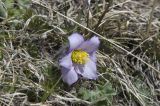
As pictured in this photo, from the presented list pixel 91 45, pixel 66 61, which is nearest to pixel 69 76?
pixel 66 61

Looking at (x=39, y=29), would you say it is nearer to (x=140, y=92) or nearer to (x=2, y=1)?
(x=2, y=1)

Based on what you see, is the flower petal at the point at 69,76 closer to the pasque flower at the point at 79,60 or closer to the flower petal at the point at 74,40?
the pasque flower at the point at 79,60

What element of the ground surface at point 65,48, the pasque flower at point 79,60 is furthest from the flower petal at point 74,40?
the ground surface at point 65,48

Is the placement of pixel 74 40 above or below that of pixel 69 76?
above

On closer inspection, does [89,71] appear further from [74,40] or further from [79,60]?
[74,40]

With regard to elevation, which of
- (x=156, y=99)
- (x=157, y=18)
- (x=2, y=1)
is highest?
(x=2, y=1)

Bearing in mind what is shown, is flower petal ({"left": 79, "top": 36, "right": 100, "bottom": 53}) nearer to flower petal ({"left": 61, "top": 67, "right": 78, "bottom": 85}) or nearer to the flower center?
the flower center

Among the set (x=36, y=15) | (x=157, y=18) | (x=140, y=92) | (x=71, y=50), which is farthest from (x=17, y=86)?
(x=157, y=18)

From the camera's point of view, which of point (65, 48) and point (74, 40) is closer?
point (74, 40)
